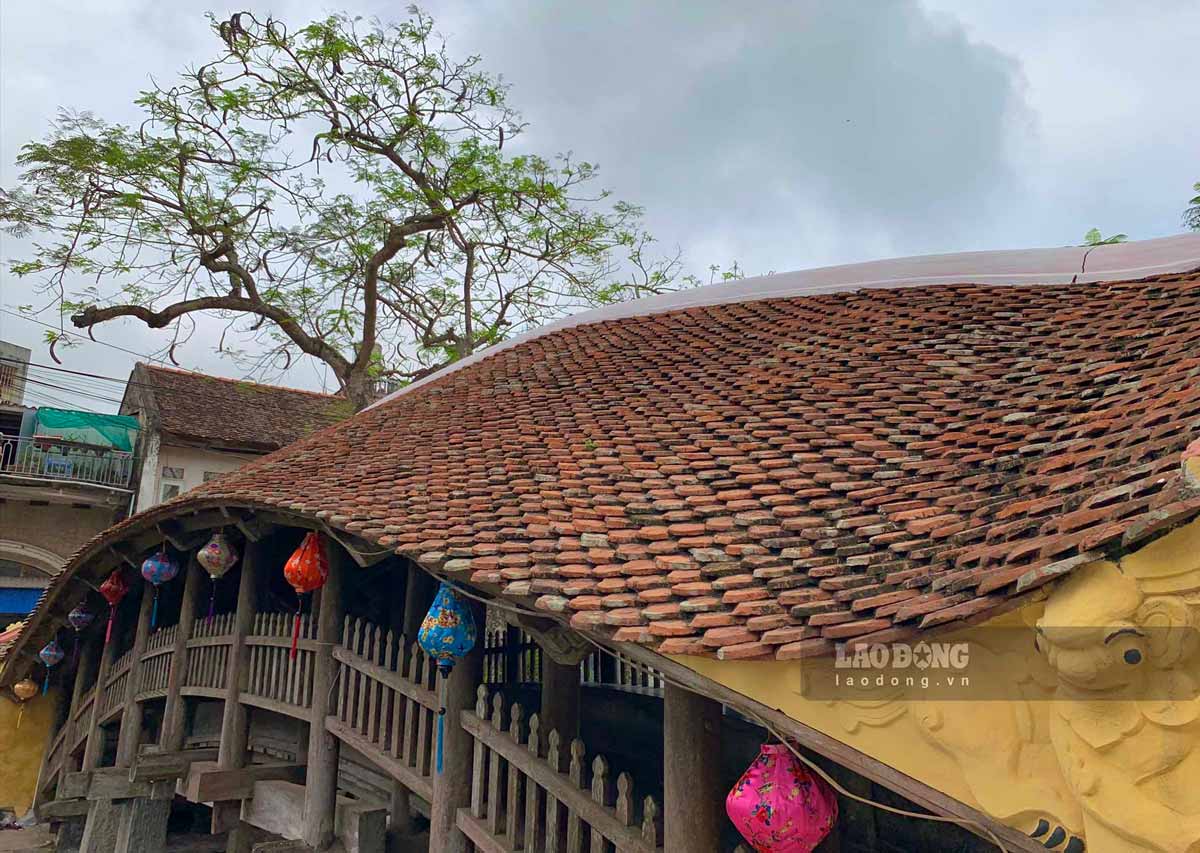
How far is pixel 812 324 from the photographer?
5.66 metres

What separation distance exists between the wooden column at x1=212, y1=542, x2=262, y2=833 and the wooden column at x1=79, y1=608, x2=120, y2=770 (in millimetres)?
3387

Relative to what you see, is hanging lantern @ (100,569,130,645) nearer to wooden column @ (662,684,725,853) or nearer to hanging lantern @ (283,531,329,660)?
hanging lantern @ (283,531,329,660)

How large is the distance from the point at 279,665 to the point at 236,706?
713 millimetres

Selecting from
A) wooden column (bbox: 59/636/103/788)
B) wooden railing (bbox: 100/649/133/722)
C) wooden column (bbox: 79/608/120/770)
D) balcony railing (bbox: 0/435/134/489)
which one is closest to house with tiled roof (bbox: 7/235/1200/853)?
wooden railing (bbox: 100/649/133/722)

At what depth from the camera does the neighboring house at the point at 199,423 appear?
17094 mm

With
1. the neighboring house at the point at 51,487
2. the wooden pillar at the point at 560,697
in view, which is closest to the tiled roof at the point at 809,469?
the wooden pillar at the point at 560,697

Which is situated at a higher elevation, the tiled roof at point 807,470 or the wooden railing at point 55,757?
the tiled roof at point 807,470

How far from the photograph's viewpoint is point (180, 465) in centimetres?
1745

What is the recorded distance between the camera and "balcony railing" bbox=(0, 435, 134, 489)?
52.5 ft

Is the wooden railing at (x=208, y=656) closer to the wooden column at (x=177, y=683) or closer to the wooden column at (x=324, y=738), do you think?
the wooden column at (x=177, y=683)

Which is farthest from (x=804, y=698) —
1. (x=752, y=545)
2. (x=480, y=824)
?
(x=480, y=824)

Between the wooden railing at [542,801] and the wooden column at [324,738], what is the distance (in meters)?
1.76

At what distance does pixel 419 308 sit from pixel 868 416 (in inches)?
453

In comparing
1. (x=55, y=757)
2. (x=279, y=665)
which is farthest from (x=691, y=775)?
(x=55, y=757)
